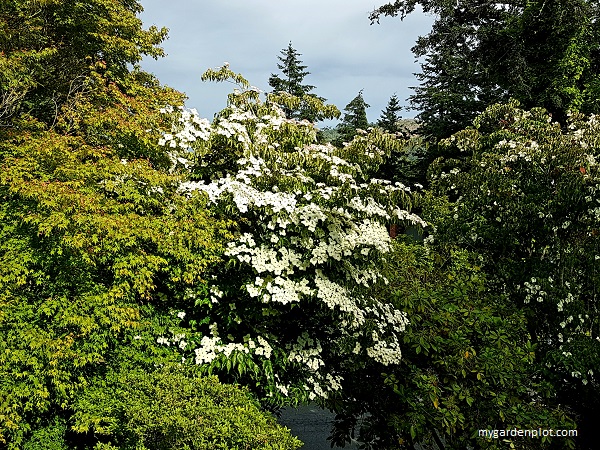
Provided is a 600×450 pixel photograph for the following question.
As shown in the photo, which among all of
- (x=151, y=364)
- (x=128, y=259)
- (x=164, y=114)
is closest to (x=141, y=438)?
(x=151, y=364)

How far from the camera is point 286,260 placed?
4555mm

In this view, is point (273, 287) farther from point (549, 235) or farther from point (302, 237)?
point (549, 235)

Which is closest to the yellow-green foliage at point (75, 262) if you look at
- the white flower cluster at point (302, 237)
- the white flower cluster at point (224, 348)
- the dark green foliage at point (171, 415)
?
the dark green foliage at point (171, 415)

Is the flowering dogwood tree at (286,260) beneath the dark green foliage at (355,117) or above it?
beneath

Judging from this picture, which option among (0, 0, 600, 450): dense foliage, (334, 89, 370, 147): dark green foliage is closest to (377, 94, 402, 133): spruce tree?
(334, 89, 370, 147): dark green foliage

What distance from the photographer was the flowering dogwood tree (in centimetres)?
453

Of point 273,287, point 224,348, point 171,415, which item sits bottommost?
point 171,415

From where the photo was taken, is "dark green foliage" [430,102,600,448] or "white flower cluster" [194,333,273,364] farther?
"dark green foliage" [430,102,600,448]

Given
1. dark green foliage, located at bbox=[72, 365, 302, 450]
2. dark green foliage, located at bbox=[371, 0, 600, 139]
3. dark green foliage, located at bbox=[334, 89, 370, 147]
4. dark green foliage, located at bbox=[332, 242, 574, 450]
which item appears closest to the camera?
dark green foliage, located at bbox=[72, 365, 302, 450]

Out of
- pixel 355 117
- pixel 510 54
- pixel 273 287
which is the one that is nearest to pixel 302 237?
pixel 273 287

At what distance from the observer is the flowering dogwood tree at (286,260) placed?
178 inches

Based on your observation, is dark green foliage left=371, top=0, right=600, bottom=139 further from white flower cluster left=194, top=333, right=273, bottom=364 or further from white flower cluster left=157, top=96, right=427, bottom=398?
white flower cluster left=194, top=333, right=273, bottom=364

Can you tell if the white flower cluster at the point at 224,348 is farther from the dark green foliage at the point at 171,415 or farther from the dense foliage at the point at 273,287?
the dark green foliage at the point at 171,415

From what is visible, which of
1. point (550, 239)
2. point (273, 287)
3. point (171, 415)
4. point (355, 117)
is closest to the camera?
point (171, 415)
